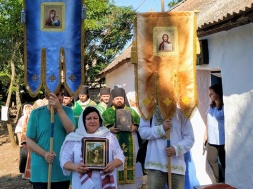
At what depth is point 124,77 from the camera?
41.8ft

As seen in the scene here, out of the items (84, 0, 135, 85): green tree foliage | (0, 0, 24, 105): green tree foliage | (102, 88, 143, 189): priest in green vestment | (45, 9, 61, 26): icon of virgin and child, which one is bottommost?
(102, 88, 143, 189): priest in green vestment

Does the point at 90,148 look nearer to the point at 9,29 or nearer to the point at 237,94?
the point at 237,94

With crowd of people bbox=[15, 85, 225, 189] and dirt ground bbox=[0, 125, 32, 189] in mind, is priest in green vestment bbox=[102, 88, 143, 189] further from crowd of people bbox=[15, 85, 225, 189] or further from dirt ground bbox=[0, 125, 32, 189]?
dirt ground bbox=[0, 125, 32, 189]

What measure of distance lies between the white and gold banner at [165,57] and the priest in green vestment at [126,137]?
5.50ft

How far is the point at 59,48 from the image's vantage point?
166 inches

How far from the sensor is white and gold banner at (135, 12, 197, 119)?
421 cm

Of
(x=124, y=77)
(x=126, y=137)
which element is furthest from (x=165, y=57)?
(x=124, y=77)

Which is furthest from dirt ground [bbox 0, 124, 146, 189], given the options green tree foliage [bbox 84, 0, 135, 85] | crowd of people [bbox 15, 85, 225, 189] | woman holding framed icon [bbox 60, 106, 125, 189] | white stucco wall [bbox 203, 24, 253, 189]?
green tree foliage [bbox 84, 0, 135, 85]

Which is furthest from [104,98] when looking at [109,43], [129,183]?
[109,43]

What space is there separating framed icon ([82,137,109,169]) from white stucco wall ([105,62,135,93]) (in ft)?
23.0

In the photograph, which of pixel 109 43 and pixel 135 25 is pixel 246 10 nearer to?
pixel 135 25

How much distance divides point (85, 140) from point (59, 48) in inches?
45.7

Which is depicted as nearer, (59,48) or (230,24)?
(59,48)

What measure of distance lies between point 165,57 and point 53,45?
1.16m
